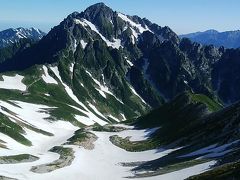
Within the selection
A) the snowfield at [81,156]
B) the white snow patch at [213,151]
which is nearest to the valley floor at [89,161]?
the snowfield at [81,156]

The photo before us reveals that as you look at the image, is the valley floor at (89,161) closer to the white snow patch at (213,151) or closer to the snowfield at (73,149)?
the snowfield at (73,149)

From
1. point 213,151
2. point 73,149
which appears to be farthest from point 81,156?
point 213,151

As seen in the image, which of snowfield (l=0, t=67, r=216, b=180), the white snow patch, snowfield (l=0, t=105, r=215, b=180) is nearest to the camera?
the white snow patch

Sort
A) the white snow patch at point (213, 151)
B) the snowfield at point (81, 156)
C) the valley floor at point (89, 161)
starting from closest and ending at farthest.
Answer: the white snow patch at point (213, 151) < the valley floor at point (89, 161) < the snowfield at point (81, 156)

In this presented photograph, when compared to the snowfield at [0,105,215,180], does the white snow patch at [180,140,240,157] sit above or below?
below

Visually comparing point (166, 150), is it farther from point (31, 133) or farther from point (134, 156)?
point (31, 133)

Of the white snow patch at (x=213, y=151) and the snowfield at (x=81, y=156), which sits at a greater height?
the snowfield at (x=81, y=156)

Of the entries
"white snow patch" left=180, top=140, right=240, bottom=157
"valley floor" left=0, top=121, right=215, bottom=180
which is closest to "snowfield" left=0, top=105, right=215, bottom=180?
"valley floor" left=0, top=121, right=215, bottom=180

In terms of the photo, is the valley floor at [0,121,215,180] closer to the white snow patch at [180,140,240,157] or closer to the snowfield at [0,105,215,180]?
the snowfield at [0,105,215,180]

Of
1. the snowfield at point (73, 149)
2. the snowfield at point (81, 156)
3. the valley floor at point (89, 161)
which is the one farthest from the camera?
the snowfield at point (73, 149)

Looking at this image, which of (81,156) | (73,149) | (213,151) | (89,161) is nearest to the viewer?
(213,151)

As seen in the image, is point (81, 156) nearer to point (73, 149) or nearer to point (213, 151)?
point (73, 149)

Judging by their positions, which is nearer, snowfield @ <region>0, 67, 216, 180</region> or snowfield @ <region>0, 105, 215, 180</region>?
snowfield @ <region>0, 105, 215, 180</region>
